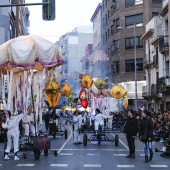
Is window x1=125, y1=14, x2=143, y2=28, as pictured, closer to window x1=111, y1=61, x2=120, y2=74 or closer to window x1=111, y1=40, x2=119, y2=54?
window x1=111, y1=40, x2=119, y2=54

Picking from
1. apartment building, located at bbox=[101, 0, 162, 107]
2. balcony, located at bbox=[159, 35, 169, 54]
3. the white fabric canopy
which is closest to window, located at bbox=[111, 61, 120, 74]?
apartment building, located at bbox=[101, 0, 162, 107]

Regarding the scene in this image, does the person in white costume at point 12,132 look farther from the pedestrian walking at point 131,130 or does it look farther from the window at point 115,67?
the window at point 115,67

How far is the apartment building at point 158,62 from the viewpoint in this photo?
133ft

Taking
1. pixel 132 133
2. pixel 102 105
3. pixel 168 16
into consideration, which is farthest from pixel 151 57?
pixel 132 133

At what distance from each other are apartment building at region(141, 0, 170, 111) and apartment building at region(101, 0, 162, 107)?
7.61 metres

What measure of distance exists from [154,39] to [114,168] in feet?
109

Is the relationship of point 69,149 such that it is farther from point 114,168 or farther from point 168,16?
point 168,16

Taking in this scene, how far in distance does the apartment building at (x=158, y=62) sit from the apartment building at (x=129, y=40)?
300 inches

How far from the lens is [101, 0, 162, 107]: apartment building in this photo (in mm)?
59406

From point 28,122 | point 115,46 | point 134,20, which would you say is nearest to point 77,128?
point 28,122

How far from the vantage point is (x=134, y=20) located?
6072 centimetres

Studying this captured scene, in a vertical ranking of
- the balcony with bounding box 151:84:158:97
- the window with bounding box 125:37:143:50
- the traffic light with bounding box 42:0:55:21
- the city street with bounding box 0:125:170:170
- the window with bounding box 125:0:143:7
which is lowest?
the city street with bounding box 0:125:170:170

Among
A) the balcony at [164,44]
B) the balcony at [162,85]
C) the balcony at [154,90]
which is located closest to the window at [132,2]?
the balcony at [154,90]

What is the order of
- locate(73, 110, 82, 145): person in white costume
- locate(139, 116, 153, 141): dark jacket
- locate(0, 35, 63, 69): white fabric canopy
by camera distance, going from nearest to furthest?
locate(139, 116, 153, 141): dark jacket → locate(0, 35, 63, 69): white fabric canopy → locate(73, 110, 82, 145): person in white costume
